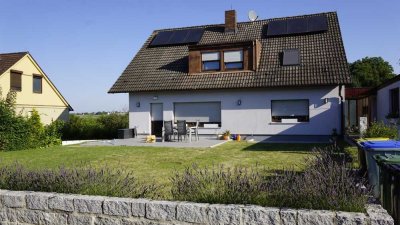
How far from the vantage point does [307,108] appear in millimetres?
18938

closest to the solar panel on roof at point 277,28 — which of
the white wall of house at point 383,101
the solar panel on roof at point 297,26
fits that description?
the solar panel on roof at point 297,26

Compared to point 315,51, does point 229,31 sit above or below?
above

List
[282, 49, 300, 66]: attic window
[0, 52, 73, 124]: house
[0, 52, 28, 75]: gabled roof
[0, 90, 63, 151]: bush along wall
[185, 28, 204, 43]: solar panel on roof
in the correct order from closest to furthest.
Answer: [0, 90, 63, 151]: bush along wall, [282, 49, 300, 66]: attic window, [185, 28, 204, 43]: solar panel on roof, [0, 52, 28, 75]: gabled roof, [0, 52, 73, 124]: house

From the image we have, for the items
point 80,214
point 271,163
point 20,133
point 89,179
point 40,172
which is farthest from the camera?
point 20,133

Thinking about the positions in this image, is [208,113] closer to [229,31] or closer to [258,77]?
Result: [258,77]

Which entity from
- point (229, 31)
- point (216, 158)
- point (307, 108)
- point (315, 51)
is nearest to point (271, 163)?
point (216, 158)

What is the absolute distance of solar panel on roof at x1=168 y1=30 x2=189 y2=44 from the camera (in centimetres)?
2388

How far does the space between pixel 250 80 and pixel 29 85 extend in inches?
818

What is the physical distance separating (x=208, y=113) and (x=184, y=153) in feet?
24.3

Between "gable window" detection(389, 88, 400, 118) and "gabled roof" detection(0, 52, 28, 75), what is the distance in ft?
89.8

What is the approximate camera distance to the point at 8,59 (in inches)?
1160

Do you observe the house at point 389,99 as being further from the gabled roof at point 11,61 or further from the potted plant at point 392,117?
the gabled roof at point 11,61

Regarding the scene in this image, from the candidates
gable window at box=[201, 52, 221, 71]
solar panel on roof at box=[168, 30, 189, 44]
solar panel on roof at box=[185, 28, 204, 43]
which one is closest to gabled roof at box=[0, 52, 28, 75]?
solar panel on roof at box=[168, 30, 189, 44]

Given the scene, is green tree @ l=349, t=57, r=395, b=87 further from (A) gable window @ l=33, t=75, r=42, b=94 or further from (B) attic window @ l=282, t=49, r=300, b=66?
(A) gable window @ l=33, t=75, r=42, b=94
